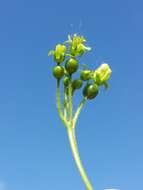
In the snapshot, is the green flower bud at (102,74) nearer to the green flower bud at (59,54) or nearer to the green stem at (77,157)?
the green flower bud at (59,54)

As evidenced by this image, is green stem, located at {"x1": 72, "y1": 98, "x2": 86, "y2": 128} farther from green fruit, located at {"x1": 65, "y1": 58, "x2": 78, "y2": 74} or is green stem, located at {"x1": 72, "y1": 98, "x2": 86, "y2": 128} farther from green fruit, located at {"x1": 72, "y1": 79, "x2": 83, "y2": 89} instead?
green fruit, located at {"x1": 65, "y1": 58, "x2": 78, "y2": 74}

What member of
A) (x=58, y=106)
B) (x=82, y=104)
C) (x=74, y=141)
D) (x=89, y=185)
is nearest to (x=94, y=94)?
(x=82, y=104)

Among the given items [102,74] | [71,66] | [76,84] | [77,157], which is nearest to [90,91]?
[76,84]

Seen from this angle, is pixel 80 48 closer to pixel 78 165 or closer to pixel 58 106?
pixel 58 106

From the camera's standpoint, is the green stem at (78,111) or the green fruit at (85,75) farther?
the green fruit at (85,75)

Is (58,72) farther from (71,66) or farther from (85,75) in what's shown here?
(85,75)
